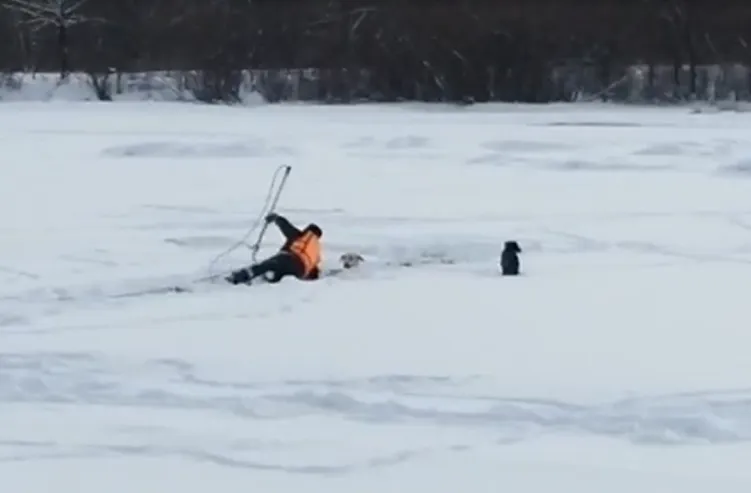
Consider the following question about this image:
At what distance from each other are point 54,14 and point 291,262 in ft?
82.8

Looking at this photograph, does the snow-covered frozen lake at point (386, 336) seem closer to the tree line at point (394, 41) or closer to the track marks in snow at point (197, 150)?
the track marks in snow at point (197, 150)

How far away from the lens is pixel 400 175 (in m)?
15.7

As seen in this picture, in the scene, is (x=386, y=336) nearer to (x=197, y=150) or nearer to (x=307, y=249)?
(x=307, y=249)

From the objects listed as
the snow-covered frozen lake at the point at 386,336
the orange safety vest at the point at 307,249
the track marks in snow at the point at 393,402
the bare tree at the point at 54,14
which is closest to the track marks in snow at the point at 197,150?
the snow-covered frozen lake at the point at 386,336

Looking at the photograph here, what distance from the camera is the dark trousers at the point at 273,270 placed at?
356 inches

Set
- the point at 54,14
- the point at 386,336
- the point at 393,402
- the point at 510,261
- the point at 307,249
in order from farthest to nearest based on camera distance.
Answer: the point at 54,14
the point at 510,261
the point at 307,249
the point at 386,336
the point at 393,402

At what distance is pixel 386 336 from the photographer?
7602mm

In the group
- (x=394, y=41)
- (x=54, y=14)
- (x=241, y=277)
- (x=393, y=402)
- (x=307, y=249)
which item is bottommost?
(x=393, y=402)

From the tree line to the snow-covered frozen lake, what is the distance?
47.6 ft

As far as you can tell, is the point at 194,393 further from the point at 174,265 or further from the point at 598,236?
the point at 598,236

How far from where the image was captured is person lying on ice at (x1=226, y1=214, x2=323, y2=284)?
29.7ft

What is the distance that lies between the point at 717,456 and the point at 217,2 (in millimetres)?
28867

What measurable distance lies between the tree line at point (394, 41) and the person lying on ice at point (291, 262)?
67.3 ft

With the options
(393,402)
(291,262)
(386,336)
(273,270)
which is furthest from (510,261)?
(393,402)
